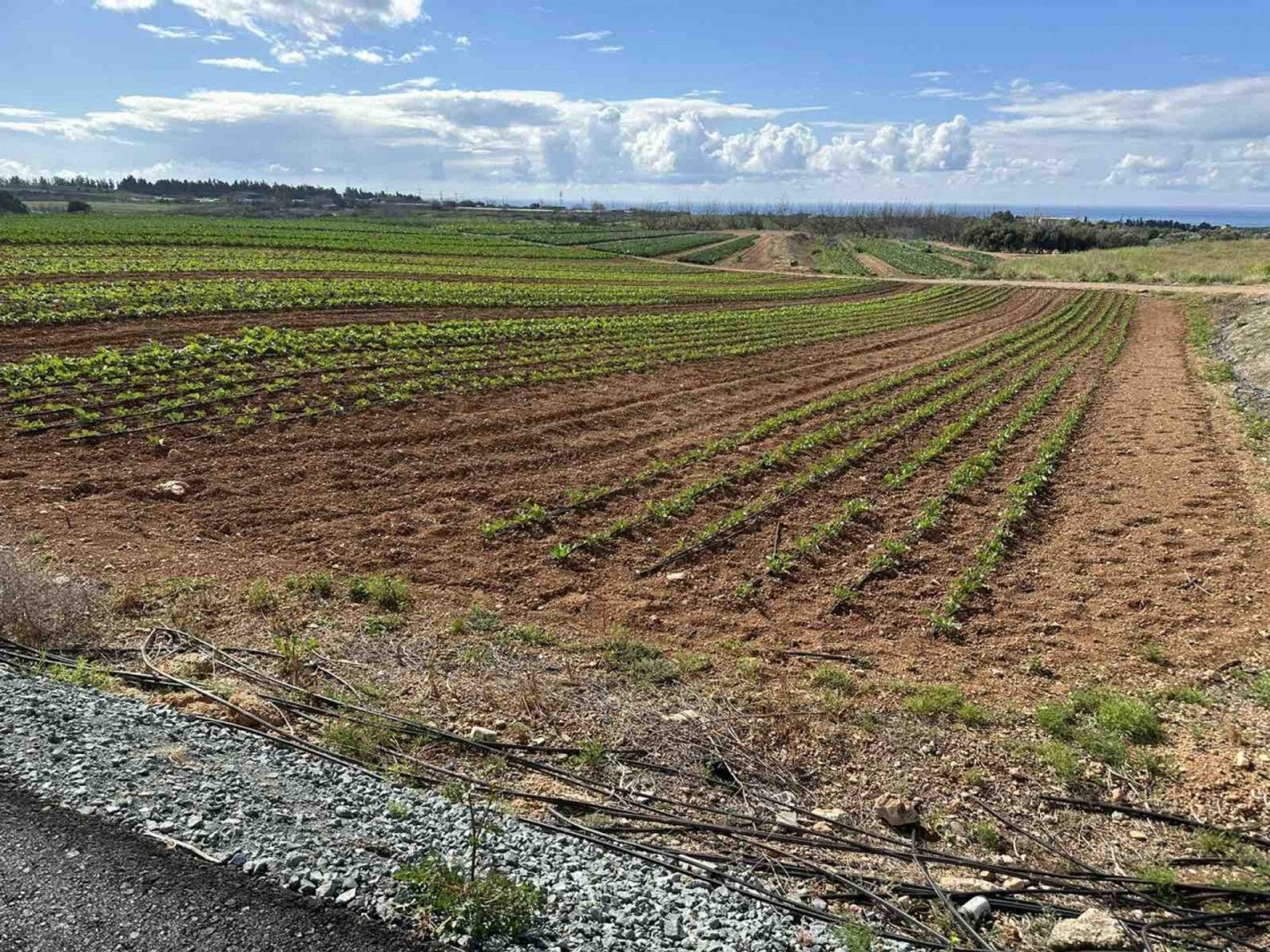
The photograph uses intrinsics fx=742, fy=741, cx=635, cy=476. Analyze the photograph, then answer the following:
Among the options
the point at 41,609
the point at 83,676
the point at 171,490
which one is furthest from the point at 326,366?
the point at 83,676

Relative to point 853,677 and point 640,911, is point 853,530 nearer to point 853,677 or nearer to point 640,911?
point 853,677

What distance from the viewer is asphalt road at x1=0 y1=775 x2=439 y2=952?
382cm

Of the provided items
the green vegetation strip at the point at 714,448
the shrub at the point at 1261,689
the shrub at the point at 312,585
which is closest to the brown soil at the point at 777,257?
the green vegetation strip at the point at 714,448

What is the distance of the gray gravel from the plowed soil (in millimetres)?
3015

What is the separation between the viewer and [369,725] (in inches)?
229

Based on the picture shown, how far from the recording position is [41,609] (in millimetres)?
6797

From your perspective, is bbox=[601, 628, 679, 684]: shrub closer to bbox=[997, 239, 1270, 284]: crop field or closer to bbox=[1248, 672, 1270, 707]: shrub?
bbox=[1248, 672, 1270, 707]: shrub

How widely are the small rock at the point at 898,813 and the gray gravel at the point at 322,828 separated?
1336 mm

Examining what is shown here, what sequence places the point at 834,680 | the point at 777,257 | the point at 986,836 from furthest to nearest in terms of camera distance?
the point at 777,257 → the point at 834,680 → the point at 986,836

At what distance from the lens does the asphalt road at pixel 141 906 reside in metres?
3.82

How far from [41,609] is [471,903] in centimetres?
545

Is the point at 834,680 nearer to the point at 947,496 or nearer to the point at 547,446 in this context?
the point at 947,496

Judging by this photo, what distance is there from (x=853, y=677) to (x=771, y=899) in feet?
10.7

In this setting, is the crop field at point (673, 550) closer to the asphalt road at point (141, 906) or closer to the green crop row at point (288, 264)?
the asphalt road at point (141, 906)
